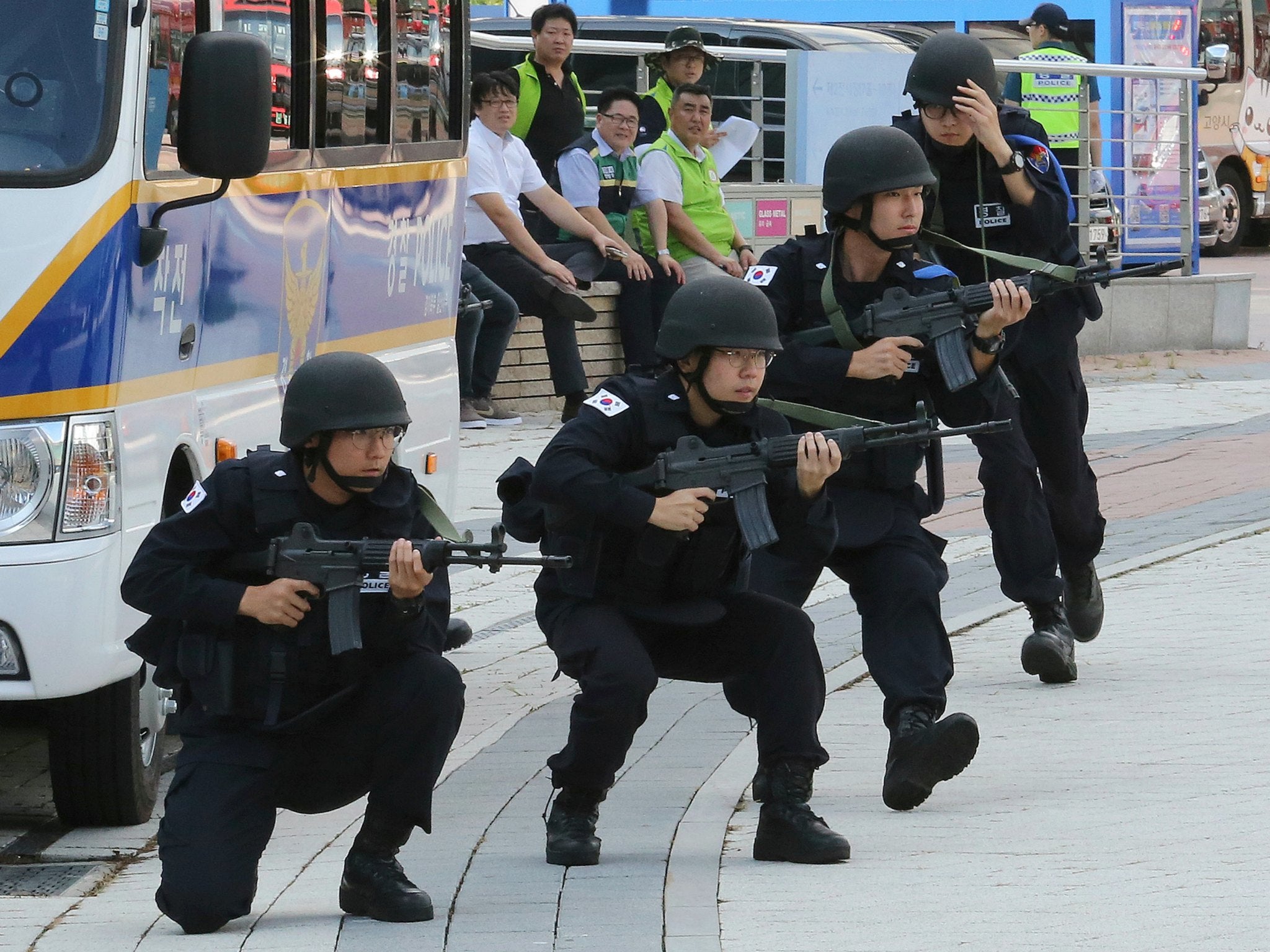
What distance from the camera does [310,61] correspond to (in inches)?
280

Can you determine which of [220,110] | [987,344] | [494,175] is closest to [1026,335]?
[987,344]

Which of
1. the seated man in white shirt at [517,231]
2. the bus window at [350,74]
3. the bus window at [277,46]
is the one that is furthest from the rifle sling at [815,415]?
the seated man in white shirt at [517,231]

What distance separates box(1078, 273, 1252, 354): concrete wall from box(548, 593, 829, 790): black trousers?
467 inches

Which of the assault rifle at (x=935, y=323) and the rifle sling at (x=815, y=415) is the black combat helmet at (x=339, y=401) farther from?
the assault rifle at (x=935, y=323)

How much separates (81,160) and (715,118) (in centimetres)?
1227

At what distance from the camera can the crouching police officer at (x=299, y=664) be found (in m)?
4.89

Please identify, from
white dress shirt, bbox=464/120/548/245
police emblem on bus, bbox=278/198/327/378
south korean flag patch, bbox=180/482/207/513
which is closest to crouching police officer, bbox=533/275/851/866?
south korean flag patch, bbox=180/482/207/513

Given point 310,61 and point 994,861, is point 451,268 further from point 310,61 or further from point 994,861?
point 994,861

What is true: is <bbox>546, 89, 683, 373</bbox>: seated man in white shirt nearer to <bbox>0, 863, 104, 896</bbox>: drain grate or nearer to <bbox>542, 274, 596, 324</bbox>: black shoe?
<bbox>542, 274, 596, 324</bbox>: black shoe

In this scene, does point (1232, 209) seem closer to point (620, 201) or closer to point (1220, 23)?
point (1220, 23)

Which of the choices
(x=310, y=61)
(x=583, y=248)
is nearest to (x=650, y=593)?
(x=310, y=61)

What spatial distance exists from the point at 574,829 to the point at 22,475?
152cm

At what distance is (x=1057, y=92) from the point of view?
1678 cm

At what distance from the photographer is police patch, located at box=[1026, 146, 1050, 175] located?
6.88m
